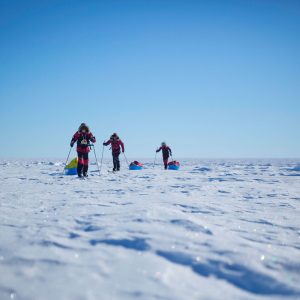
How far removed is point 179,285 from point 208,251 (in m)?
0.64

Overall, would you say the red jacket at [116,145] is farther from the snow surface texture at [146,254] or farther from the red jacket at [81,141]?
the snow surface texture at [146,254]

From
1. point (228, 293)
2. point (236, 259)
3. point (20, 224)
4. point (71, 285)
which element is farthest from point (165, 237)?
point (20, 224)

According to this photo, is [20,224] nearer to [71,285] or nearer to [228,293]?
[71,285]

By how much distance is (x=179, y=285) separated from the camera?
1844mm

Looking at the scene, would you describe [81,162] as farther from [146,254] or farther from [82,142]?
[146,254]

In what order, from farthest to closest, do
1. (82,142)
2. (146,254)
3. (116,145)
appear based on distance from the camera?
(116,145)
(82,142)
(146,254)

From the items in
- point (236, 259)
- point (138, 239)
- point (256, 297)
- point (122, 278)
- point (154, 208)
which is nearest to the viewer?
point (256, 297)

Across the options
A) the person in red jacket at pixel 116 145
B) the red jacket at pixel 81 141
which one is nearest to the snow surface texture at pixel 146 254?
the red jacket at pixel 81 141

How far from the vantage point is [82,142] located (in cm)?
981

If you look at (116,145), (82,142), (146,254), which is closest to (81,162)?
(82,142)

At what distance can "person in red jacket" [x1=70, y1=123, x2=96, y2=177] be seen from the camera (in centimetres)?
984

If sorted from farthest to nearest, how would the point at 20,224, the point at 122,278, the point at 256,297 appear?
the point at 20,224 < the point at 122,278 < the point at 256,297

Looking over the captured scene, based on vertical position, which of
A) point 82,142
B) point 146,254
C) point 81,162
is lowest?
point 146,254

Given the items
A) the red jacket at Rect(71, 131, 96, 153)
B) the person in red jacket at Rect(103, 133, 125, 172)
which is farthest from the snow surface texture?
the person in red jacket at Rect(103, 133, 125, 172)
